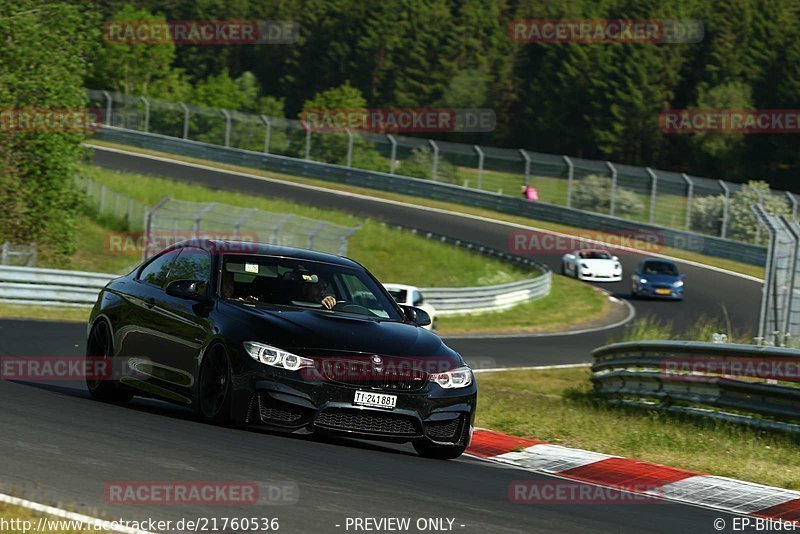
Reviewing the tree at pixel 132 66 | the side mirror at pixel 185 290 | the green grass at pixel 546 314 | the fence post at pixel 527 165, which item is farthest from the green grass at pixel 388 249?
the tree at pixel 132 66

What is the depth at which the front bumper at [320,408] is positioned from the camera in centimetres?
902

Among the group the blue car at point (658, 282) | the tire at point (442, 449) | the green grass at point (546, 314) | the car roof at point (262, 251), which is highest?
the car roof at point (262, 251)

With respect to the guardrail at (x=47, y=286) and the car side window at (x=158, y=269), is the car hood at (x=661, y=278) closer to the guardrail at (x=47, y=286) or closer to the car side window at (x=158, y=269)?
the guardrail at (x=47, y=286)

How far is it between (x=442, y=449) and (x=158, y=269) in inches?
117

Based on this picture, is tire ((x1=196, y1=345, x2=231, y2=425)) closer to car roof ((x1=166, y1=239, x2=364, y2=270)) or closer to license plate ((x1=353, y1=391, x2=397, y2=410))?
license plate ((x1=353, y1=391, x2=397, y2=410))

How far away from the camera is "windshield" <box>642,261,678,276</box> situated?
132ft

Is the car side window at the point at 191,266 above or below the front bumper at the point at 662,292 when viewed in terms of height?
above

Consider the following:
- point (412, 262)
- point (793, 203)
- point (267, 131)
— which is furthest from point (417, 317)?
point (267, 131)

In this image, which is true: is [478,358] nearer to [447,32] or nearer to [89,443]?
[89,443]

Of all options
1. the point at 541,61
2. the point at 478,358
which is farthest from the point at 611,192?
the point at 541,61

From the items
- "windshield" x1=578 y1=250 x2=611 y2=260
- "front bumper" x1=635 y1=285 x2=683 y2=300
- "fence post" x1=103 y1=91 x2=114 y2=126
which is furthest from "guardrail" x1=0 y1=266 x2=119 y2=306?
"fence post" x1=103 y1=91 x2=114 y2=126

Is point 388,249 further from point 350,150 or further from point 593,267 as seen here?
point 350,150

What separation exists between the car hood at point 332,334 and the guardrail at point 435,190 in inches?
1512

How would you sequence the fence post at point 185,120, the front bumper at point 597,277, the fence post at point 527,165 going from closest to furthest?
the front bumper at point 597,277 < the fence post at point 527,165 < the fence post at point 185,120
